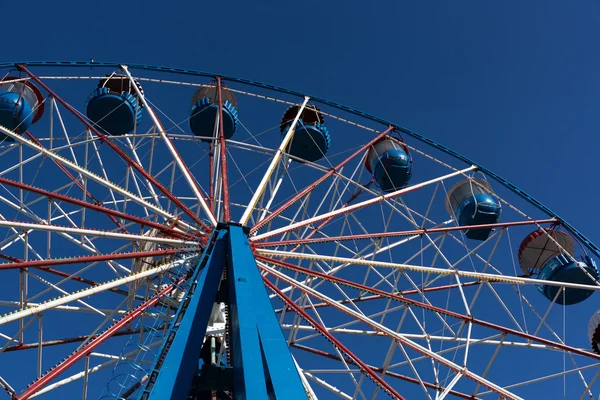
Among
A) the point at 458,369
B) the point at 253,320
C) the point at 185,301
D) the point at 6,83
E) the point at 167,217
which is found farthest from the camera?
the point at 6,83

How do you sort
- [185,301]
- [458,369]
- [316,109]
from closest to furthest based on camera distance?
[185,301] → [458,369] → [316,109]

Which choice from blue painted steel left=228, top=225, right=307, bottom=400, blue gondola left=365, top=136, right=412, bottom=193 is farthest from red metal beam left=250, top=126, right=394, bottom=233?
blue painted steel left=228, top=225, right=307, bottom=400

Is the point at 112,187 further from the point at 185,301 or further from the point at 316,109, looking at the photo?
the point at 316,109

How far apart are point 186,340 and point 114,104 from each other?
10.8 m

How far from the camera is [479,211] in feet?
59.1

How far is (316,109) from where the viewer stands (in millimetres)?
18203

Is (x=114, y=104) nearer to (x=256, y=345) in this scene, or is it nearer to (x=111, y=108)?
(x=111, y=108)

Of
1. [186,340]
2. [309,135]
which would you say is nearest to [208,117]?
[309,135]

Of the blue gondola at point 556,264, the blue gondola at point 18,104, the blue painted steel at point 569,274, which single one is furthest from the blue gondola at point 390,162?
the blue gondola at point 18,104

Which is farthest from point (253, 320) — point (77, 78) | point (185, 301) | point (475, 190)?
point (475, 190)

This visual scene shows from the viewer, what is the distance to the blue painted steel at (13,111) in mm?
15516

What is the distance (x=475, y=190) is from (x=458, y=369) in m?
8.16

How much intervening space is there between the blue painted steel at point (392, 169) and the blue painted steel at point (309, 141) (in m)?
1.58

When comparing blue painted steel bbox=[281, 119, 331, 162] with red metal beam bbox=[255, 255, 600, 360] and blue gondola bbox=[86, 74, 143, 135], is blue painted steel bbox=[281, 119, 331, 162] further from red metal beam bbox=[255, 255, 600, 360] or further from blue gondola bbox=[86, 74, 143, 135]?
red metal beam bbox=[255, 255, 600, 360]
